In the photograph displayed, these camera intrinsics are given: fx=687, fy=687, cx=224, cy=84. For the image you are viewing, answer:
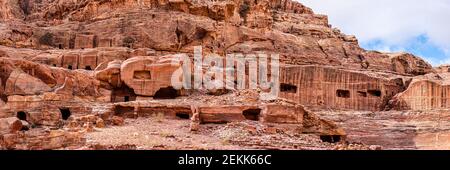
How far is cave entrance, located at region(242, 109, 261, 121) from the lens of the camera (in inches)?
1177

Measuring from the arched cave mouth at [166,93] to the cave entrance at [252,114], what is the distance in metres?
5.01

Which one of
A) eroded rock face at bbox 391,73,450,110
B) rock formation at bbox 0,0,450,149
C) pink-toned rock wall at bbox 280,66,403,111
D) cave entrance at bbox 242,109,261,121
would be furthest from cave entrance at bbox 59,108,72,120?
eroded rock face at bbox 391,73,450,110

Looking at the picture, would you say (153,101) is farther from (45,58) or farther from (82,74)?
(45,58)

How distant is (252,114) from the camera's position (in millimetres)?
30109

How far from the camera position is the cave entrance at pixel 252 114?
98.1ft

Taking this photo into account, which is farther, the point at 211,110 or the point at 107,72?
the point at 107,72

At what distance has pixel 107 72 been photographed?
113ft

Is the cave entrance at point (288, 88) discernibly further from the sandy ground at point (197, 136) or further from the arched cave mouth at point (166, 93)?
the sandy ground at point (197, 136)

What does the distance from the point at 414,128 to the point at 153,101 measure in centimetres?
1343

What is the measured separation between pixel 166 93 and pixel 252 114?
5694mm

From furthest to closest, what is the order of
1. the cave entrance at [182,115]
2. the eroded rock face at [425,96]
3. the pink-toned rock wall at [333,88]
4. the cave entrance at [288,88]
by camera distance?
the cave entrance at [288,88]
the pink-toned rock wall at [333,88]
the eroded rock face at [425,96]
the cave entrance at [182,115]

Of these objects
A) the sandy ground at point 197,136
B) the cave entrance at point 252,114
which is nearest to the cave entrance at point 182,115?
the sandy ground at point 197,136

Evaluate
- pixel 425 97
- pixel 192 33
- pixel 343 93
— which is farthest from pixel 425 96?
pixel 192 33
